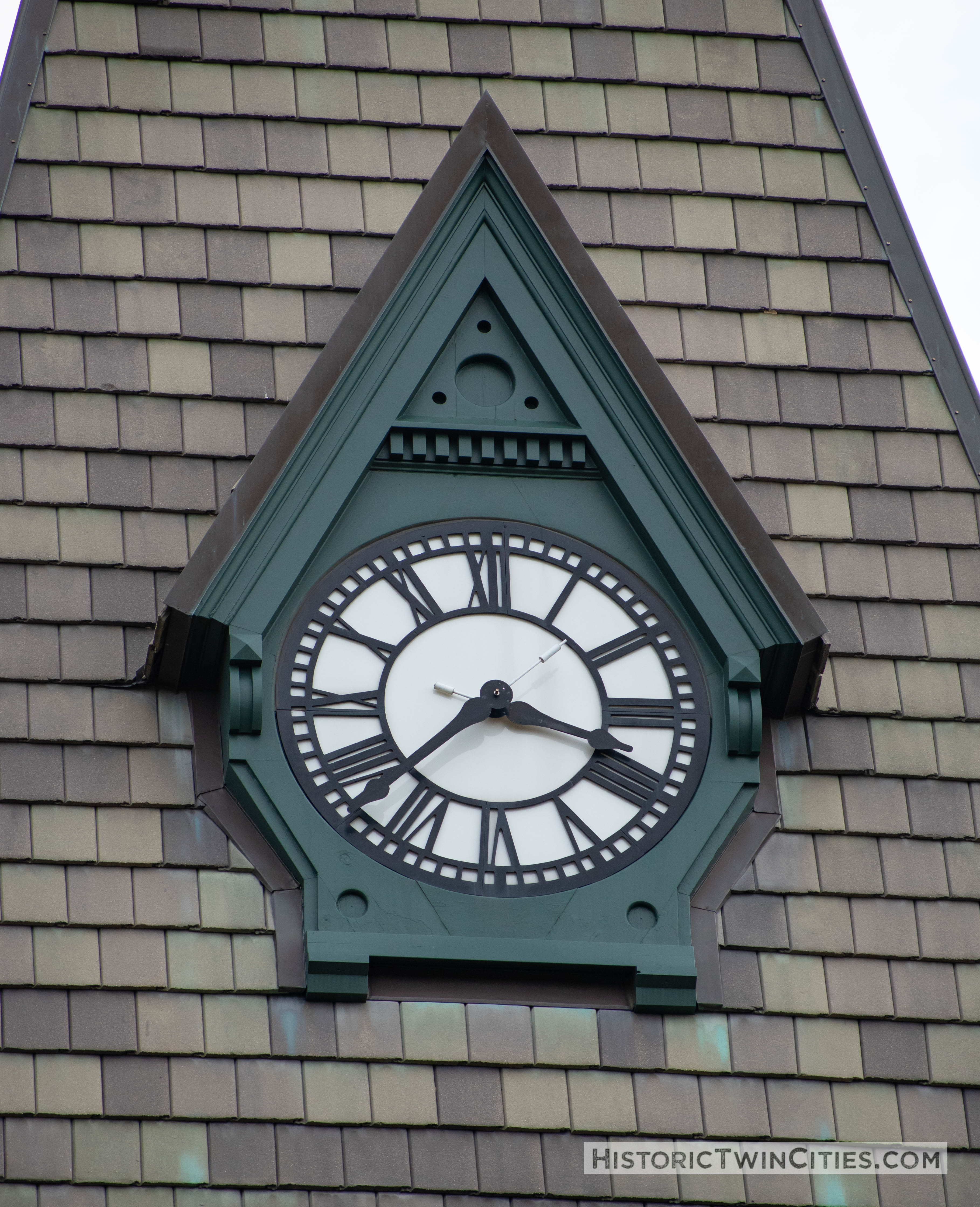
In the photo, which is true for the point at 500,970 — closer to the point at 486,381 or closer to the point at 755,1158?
the point at 755,1158

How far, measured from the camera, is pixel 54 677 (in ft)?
30.8

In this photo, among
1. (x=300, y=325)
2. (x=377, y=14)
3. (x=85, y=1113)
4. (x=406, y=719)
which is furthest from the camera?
(x=377, y=14)

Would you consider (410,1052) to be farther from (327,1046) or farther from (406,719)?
(406,719)

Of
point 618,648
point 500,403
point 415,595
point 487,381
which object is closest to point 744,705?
point 618,648

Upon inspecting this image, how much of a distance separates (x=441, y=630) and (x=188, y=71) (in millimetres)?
2680

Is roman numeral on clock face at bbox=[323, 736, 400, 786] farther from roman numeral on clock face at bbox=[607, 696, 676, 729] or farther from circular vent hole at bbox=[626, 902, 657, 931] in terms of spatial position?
circular vent hole at bbox=[626, 902, 657, 931]

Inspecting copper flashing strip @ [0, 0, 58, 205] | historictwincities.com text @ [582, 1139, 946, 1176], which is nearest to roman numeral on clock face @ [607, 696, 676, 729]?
historictwincities.com text @ [582, 1139, 946, 1176]

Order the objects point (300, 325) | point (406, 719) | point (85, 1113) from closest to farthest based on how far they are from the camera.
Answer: point (85, 1113)
point (406, 719)
point (300, 325)

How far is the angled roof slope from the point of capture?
877 cm

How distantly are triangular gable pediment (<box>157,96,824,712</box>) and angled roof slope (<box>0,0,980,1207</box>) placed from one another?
0.39 meters

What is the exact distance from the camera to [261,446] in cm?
970

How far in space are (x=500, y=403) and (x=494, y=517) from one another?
462mm

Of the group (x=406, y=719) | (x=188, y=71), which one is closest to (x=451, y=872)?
(x=406, y=719)

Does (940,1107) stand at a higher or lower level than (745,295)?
lower
